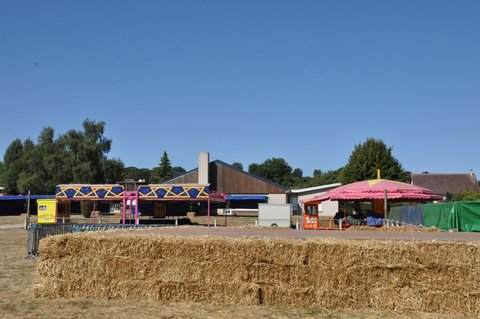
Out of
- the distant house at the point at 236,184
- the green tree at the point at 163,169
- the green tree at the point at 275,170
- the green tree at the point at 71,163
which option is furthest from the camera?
the green tree at the point at 275,170

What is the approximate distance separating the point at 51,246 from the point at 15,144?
101722mm

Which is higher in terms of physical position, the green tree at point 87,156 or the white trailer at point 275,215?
the green tree at point 87,156

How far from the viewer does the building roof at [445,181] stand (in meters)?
81.8

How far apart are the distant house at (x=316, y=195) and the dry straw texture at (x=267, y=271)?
56945mm

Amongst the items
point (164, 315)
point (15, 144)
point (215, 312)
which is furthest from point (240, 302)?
point (15, 144)

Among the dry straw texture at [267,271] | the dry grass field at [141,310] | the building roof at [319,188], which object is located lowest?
the dry grass field at [141,310]

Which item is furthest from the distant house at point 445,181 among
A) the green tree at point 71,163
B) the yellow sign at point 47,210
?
the yellow sign at point 47,210

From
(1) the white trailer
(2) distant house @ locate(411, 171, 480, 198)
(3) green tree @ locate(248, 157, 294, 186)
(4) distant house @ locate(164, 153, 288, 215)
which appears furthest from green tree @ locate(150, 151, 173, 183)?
(1) the white trailer

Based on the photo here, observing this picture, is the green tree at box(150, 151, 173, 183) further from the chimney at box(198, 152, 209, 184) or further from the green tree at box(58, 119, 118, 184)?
the chimney at box(198, 152, 209, 184)

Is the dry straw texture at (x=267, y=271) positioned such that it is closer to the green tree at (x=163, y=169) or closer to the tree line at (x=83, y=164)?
the tree line at (x=83, y=164)

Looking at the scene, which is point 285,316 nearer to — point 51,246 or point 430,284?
point 430,284

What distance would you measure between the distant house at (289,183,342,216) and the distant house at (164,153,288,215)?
2570 mm

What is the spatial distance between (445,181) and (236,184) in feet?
122

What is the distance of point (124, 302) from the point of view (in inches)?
364
